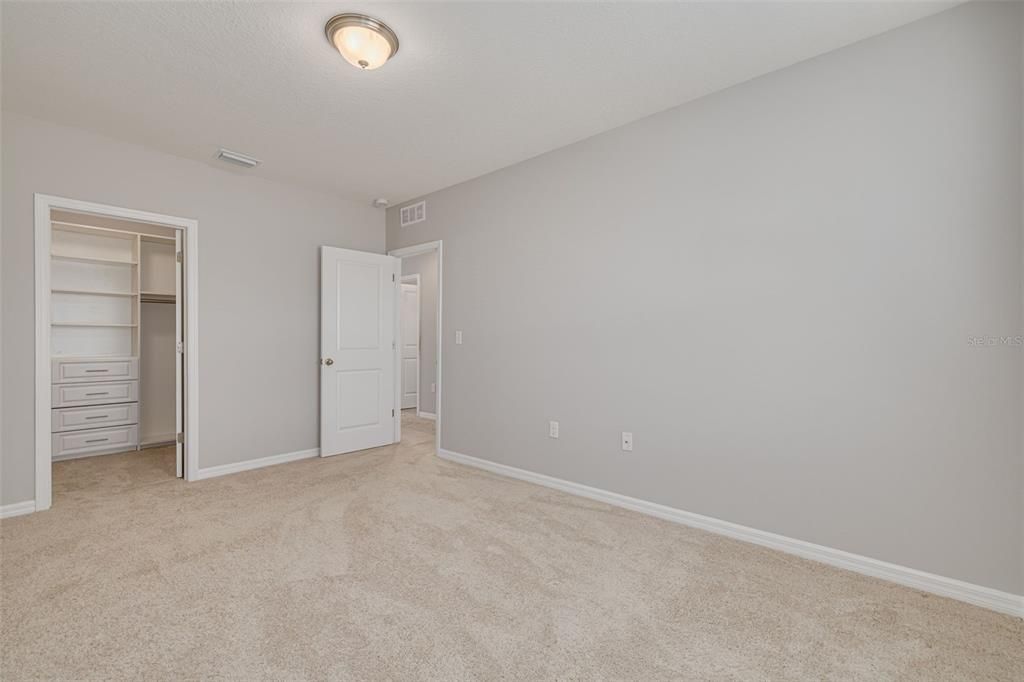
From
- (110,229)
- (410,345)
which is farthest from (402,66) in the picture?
(410,345)

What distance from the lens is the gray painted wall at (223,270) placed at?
3041mm

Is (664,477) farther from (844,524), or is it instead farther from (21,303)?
(21,303)

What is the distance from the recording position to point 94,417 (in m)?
4.55

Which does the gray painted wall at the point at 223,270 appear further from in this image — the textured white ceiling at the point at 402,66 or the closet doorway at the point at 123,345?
the textured white ceiling at the point at 402,66

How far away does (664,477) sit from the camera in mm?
3006

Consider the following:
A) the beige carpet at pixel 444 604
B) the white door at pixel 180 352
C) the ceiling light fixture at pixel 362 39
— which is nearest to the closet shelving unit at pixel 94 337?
the white door at pixel 180 352

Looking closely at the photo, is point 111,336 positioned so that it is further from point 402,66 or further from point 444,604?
point 444,604

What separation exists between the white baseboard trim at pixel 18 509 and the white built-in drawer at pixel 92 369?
5.79ft

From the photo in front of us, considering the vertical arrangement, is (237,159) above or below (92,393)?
above

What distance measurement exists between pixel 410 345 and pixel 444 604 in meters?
5.64

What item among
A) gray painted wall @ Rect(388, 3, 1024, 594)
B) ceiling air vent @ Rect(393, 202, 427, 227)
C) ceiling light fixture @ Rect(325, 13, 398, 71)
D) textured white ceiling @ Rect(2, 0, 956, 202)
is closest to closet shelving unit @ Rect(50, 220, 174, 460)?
textured white ceiling @ Rect(2, 0, 956, 202)

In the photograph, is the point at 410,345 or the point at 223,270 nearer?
the point at 223,270

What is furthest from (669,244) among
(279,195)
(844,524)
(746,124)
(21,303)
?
(21,303)

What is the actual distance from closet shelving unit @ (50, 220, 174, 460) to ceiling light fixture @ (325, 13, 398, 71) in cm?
394
